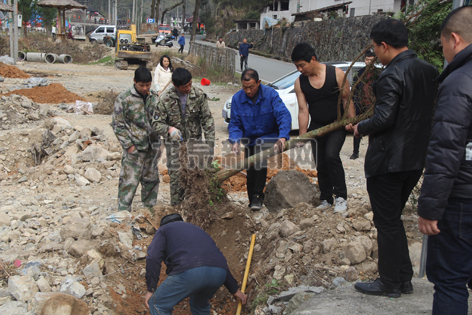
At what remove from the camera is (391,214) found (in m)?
2.64

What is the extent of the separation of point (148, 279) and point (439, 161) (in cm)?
206

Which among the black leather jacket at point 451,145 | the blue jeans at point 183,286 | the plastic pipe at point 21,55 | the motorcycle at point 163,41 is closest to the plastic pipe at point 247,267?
the blue jeans at point 183,286

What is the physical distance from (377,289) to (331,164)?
1445mm

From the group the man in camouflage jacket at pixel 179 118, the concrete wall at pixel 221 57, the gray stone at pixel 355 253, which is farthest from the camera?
the concrete wall at pixel 221 57

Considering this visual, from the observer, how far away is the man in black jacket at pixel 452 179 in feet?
6.43

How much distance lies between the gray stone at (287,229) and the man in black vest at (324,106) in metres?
0.46

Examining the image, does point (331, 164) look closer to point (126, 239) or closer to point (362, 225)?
point (362, 225)

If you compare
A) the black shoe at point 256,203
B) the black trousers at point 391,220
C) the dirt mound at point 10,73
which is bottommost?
the black shoe at point 256,203

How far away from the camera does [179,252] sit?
2.86 metres

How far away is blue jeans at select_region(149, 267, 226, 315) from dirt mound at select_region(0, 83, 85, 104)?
444 inches

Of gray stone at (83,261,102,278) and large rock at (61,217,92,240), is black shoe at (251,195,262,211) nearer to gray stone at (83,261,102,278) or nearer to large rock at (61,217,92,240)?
large rock at (61,217,92,240)

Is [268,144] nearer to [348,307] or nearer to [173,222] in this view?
[173,222]

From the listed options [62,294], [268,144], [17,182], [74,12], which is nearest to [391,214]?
[268,144]

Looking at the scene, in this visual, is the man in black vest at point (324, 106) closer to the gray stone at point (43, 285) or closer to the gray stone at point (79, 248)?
the gray stone at point (79, 248)
